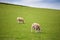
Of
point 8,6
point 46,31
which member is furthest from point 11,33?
point 46,31

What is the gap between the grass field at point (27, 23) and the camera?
1.51m

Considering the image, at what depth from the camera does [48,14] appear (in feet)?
5.68

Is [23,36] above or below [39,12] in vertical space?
below

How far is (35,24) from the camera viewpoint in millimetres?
1651

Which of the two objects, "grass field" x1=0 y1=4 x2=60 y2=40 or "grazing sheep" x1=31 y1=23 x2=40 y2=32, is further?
"grazing sheep" x1=31 y1=23 x2=40 y2=32

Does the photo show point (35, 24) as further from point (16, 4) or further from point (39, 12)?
point (16, 4)

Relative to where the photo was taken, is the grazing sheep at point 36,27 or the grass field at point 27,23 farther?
the grazing sheep at point 36,27

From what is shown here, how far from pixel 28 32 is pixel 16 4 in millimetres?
437

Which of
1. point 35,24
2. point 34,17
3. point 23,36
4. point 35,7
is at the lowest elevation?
point 23,36

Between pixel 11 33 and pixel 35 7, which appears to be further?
pixel 35 7

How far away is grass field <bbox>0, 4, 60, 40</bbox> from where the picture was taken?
151 centimetres

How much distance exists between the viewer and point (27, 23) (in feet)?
5.31

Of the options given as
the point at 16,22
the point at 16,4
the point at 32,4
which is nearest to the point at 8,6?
the point at 16,4

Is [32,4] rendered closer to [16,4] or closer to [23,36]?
[16,4]
